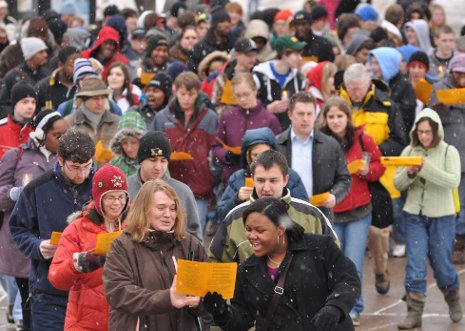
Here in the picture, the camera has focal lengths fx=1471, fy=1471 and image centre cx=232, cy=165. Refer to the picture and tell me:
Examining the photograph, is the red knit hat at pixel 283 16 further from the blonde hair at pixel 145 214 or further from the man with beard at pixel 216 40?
the blonde hair at pixel 145 214

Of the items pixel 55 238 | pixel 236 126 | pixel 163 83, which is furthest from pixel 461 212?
pixel 55 238

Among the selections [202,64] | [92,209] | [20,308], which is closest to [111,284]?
[92,209]

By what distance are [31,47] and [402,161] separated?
22.0 ft

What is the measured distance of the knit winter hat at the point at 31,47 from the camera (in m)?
17.6

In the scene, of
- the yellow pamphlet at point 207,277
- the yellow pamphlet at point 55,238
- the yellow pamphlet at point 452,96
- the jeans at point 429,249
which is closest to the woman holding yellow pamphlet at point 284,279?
the yellow pamphlet at point 207,277

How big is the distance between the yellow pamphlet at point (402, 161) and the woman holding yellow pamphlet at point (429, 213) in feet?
0.88

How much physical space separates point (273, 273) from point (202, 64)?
33.7ft

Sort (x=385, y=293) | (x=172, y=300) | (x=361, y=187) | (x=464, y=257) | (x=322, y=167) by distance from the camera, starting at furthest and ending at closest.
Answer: (x=464, y=257) → (x=385, y=293) → (x=361, y=187) → (x=322, y=167) → (x=172, y=300)

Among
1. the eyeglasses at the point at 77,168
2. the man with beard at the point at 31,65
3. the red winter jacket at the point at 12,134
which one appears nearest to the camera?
the eyeglasses at the point at 77,168

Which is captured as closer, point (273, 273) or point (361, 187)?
point (273, 273)

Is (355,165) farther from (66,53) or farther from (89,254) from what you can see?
(66,53)

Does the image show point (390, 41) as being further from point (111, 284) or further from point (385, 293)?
point (111, 284)

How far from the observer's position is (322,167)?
39.4ft

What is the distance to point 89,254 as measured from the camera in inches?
347
